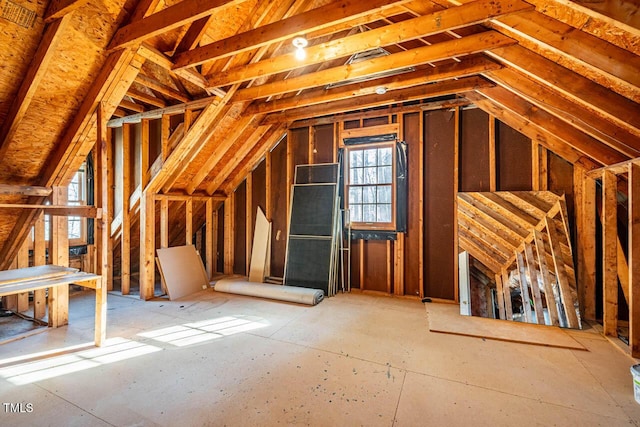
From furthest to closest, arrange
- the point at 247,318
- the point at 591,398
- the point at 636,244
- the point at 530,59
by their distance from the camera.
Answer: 1. the point at 247,318
2. the point at 636,244
3. the point at 530,59
4. the point at 591,398

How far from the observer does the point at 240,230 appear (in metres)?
5.70

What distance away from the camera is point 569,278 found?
3361 mm

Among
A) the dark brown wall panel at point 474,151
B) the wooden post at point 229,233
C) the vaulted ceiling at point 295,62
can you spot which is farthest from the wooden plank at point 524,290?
the wooden post at point 229,233

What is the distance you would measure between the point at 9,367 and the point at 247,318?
204 cm

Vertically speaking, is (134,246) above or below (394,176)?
below

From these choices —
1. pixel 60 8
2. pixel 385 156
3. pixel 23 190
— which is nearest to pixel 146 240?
pixel 23 190

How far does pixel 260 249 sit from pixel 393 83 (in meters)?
3.57

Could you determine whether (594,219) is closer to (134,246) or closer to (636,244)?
(636,244)

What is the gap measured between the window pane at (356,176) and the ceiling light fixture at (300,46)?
2228mm

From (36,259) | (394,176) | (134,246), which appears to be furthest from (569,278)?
(134,246)

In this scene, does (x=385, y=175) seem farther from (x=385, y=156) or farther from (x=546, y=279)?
(x=546, y=279)

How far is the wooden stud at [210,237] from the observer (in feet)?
17.3

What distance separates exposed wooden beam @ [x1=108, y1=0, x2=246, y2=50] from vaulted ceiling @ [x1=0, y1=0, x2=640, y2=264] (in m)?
0.01

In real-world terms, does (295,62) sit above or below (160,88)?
below
